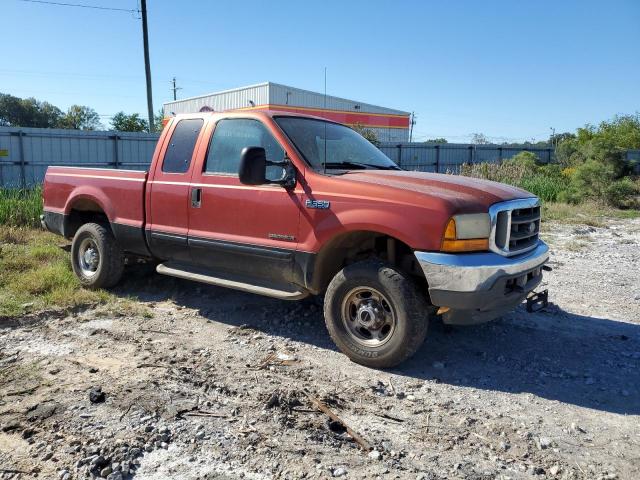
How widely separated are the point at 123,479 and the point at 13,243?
7.24 meters

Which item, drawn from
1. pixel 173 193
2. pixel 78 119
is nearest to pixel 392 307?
pixel 173 193

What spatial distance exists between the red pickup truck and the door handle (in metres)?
0.02

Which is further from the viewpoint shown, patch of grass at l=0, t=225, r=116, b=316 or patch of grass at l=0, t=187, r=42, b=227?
patch of grass at l=0, t=187, r=42, b=227

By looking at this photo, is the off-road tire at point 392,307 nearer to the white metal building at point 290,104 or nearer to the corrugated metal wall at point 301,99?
the white metal building at point 290,104

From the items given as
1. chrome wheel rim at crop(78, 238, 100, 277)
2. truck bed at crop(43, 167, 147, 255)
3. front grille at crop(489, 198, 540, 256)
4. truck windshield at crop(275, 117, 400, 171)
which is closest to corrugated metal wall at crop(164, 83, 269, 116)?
truck bed at crop(43, 167, 147, 255)

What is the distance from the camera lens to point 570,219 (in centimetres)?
1353

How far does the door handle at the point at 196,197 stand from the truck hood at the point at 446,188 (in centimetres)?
149

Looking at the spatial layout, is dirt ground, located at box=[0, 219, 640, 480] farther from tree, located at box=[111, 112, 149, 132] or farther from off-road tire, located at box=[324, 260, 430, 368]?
tree, located at box=[111, 112, 149, 132]

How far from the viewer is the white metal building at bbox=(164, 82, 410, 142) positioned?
29344 millimetres

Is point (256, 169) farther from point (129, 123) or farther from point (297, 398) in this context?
point (129, 123)

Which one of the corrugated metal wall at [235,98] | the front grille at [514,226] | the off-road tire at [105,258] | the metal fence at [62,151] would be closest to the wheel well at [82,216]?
the off-road tire at [105,258]

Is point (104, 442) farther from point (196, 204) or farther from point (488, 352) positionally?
point (488, 352)

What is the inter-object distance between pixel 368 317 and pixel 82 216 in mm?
4228

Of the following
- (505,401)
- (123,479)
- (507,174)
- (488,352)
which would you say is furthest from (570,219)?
(123,479)
